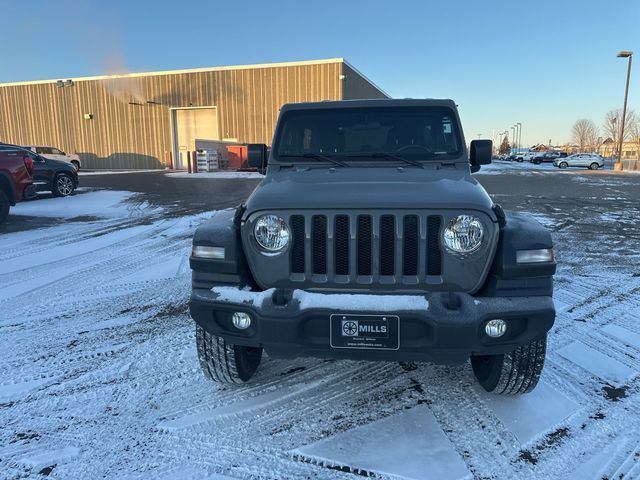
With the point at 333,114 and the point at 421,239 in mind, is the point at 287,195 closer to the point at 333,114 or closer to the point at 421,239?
the point at 421,239

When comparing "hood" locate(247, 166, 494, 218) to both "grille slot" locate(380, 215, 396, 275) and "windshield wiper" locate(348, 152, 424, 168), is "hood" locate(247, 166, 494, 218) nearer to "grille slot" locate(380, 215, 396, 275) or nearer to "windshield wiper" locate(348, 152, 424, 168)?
"grille slot" locate(380, 215, 396, 275)

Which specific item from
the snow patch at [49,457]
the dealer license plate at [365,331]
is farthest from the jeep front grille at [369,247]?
the snow patch at [49,457]

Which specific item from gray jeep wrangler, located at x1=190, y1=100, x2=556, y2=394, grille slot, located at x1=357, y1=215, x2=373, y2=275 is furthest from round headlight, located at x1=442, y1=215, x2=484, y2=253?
grille slot, located at x1=357, y1=215, x2=373, y2=275

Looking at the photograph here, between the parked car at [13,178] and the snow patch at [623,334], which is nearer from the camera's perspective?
the snow patch at [623,334]

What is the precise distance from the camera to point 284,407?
2859 millimetres

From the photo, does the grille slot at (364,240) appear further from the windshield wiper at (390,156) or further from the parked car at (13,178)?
the parked car at (13,178)

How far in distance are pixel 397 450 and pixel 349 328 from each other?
2.34 feet

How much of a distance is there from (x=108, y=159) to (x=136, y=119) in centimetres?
456

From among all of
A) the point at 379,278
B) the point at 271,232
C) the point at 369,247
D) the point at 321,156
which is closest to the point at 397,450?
the point at 379,278

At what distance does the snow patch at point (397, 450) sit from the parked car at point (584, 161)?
45728 millimetres

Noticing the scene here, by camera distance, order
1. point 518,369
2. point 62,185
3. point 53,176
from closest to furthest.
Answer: point 518,369 → point 53,176 → point 62,185

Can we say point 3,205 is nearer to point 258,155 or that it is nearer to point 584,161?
point 258,155

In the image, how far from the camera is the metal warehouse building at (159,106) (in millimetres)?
34500

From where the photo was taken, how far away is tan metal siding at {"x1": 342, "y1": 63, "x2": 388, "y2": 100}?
33938 mm
